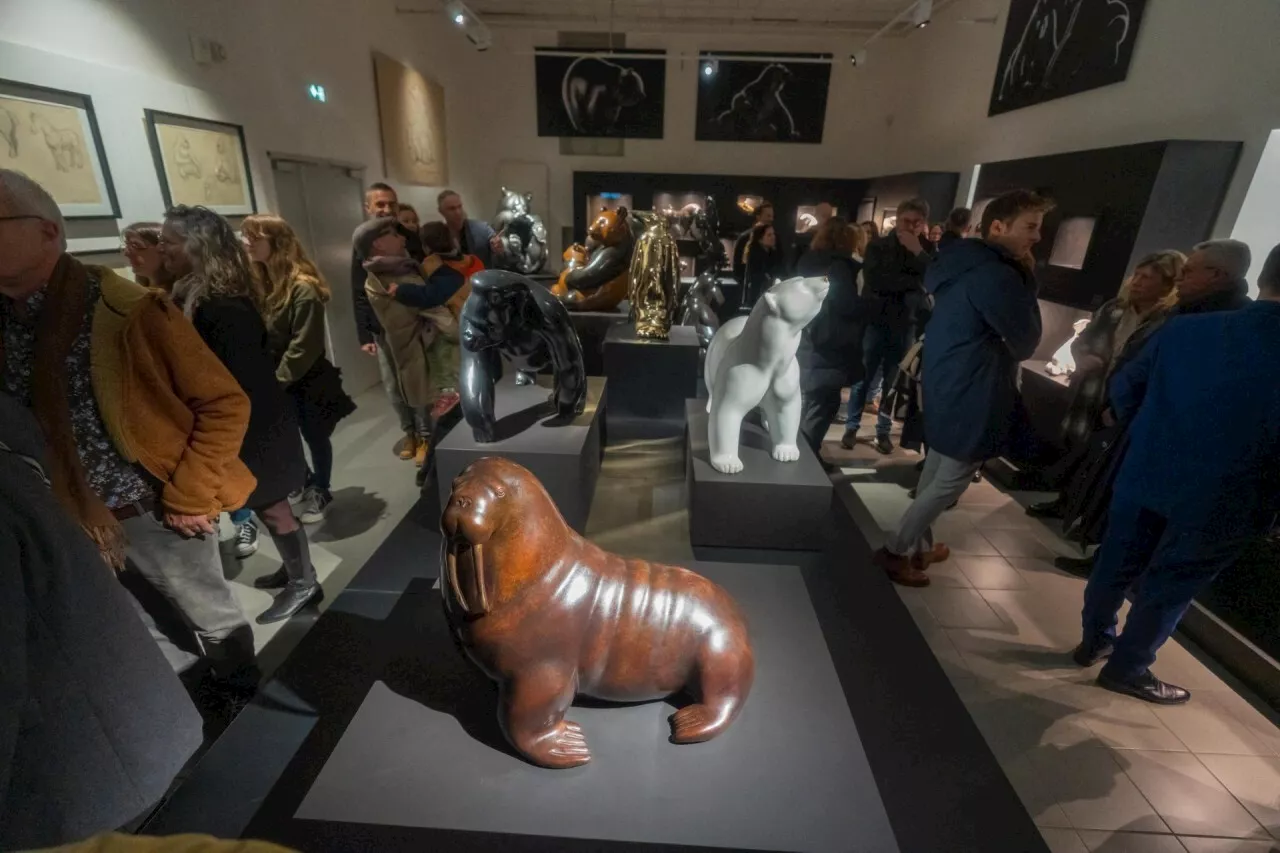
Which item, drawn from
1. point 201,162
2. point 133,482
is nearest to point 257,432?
point 133,482

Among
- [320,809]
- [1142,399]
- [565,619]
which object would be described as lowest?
[320,809]

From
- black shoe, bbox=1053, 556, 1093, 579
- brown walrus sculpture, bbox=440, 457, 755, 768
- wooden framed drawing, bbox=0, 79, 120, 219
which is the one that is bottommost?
black shoe, bbox=1053, 556, 1093, 579

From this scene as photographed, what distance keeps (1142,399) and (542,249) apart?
5.02m

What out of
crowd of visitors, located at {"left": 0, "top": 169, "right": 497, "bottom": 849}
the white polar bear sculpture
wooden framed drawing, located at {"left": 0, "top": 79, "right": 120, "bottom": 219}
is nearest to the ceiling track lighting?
wooden framed drawing, located at {"left": 0, "top": 79, "right": 120, "bottom": 219}

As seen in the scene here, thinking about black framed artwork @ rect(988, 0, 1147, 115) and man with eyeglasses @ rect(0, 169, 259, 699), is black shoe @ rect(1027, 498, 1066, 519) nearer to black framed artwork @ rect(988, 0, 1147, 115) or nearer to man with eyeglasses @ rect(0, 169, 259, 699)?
black framed artwork @ rect(988, 0, 1147, 115)

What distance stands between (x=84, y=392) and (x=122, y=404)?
81 mm

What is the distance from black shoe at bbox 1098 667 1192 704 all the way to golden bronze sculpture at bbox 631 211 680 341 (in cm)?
260

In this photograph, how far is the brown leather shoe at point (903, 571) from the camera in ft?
9.14

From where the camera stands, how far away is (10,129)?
2316 millimetres

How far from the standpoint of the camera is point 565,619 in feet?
3.58

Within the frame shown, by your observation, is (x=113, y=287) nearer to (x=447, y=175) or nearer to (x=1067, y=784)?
(x=1067, y=784)

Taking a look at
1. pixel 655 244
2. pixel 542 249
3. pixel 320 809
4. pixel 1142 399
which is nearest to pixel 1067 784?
pixel 1142 399

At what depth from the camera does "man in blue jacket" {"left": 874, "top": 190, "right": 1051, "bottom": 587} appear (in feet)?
6.97

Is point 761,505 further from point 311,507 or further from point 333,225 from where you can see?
point 333,225
